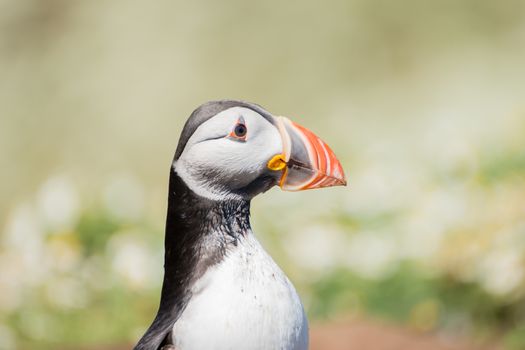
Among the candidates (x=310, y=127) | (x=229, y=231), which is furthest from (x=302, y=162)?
(x=310, y=127)

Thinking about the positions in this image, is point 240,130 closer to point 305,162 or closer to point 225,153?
point 225,153

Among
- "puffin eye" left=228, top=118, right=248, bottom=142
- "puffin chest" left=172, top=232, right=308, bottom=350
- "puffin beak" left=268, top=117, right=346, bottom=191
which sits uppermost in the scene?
"puffin eye" left=228, top=118, right=248, bottom=142

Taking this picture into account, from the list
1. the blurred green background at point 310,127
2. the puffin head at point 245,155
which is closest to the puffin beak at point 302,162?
the puffin head at point 245,155

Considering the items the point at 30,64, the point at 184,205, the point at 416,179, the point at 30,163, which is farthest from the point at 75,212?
the point at 184,205

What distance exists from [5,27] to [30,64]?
0.33m

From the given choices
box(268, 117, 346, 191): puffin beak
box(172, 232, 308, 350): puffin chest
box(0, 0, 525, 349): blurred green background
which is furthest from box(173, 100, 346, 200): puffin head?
box(0, 0, 525, 349): blurred green background

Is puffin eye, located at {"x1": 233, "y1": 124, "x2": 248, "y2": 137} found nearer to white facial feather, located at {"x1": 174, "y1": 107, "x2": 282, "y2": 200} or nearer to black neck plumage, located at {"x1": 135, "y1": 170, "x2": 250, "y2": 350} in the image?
white facial feather, located at {"x1": 174, "y1": 107, "x2": 282, "y2": 200}

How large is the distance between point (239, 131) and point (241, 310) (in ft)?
1.47

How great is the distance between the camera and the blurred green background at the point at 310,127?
17.3ft

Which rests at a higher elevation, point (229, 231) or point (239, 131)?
point (239, 131)

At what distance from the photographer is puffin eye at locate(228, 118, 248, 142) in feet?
7.86

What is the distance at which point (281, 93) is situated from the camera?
Answer: 6.77 metres

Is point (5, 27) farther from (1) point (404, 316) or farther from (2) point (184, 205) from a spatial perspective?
(2) point (184, 205)

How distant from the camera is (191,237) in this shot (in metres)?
2.47
